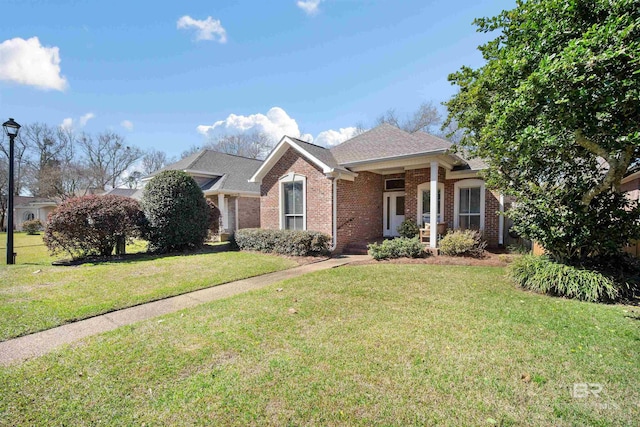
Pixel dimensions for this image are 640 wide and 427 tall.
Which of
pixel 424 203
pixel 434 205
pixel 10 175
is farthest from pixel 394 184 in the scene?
pixel 10 175

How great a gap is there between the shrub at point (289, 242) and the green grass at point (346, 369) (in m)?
5.30

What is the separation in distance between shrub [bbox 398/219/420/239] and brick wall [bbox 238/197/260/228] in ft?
34.9

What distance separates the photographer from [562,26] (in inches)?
188

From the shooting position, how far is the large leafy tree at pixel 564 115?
411 cm

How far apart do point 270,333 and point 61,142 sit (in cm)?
4963

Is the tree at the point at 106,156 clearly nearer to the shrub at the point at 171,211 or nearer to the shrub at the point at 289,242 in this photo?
the shrub at the point at 171,211

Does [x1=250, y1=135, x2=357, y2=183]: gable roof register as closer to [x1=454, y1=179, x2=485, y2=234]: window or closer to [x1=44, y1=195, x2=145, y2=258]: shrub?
[x1=454, y1=179, x2=485, y2=234]: window

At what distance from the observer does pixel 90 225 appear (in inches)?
392

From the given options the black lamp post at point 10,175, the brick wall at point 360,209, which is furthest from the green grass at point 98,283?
the brick wall at point 360,209

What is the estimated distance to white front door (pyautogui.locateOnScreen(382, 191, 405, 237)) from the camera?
13.7 metres

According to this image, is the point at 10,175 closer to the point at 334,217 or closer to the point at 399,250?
the point at 334,217

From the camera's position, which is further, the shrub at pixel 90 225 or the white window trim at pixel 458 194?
the white window trim at pixel 458 194

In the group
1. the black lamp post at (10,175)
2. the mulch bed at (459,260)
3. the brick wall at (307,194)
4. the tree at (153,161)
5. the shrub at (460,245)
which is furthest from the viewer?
the tree at (153,161)

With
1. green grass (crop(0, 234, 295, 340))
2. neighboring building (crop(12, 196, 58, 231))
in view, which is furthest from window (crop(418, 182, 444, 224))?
neighboring building (crop(12, 196, 58, 231))
